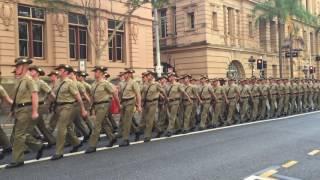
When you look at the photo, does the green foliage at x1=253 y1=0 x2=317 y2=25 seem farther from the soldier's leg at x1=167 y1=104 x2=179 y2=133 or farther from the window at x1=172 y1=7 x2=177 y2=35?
the soldier's leg at x1=167 y1=104 x2=179 y2=133

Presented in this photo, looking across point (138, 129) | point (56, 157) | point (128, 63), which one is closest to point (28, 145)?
point (56, 157)

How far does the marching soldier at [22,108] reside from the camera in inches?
374

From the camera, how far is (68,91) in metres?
10.8

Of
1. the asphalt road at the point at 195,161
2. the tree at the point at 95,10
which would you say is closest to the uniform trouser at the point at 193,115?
the asphalt road at the point at 195,161

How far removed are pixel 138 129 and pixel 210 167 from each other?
532 centimetres

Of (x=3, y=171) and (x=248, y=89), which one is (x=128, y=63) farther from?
(x=3, y=171)

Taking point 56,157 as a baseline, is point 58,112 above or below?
above

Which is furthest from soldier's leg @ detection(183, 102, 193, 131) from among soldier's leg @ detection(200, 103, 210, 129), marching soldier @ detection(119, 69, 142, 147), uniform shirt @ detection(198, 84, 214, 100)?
marching soldier @ detection(119, 69, 142, 147)

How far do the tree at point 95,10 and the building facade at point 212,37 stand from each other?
1099 centimetres

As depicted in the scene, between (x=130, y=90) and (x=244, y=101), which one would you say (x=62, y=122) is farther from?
(x=244, y=101)

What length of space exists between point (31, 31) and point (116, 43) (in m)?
6.63

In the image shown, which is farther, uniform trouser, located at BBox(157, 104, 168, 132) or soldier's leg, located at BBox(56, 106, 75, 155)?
uniform trouser, located at BBox(157, 104, 168, 132)

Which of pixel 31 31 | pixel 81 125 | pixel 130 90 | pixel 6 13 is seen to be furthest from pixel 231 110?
pixel 6 13

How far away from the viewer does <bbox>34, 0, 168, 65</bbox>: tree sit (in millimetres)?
24250
